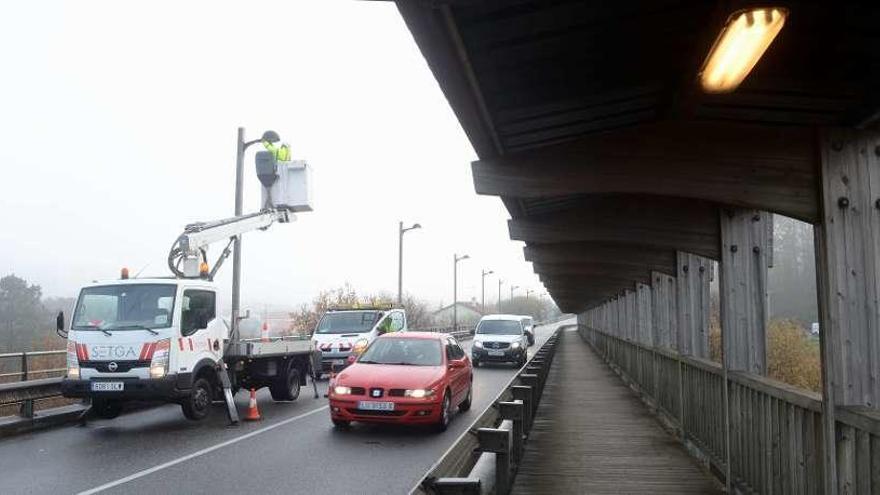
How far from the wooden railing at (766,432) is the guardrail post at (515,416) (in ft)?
6.74

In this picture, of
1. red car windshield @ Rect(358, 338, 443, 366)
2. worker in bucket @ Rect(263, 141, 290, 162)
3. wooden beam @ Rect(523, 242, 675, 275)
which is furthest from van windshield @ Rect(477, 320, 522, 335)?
red car windshield @ Rect(358, 338, 443, 366)

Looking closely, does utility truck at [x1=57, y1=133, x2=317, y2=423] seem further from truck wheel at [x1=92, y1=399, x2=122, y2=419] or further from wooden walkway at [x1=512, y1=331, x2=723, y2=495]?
wooden walkway at [x1=512, y1=331, x2=723, y2=495]

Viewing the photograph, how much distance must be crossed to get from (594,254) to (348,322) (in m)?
11.2

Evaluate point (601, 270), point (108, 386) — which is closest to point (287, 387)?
point (108, 386)

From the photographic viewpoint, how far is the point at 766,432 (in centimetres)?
608

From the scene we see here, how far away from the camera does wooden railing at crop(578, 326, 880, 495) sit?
4398 mm

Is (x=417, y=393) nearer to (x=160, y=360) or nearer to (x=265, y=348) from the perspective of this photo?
(x=160, y=360)

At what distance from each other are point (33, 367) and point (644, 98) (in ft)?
60.8

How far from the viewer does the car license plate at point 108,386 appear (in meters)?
11.4

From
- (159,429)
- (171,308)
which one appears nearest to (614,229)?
(171,308)

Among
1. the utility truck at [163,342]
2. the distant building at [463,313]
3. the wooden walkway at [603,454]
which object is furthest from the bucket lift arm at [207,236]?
the distant building at [463,313]

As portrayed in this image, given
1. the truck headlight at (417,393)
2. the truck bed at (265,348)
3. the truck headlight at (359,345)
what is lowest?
the truck headlight at (417,393)

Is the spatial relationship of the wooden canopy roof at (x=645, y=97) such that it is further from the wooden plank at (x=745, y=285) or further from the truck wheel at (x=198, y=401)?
the truck wheel at (x=198, y=401)

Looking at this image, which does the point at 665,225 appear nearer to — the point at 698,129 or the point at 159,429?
the point at 698,129
